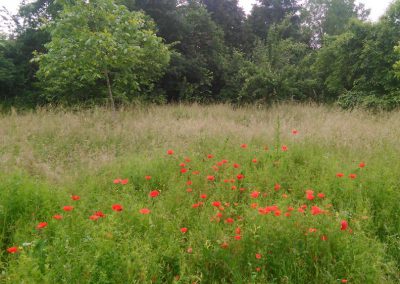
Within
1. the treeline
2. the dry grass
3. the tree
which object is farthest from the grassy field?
the treeline

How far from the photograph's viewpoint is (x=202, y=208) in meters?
3.45

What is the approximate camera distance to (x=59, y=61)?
7914 mm

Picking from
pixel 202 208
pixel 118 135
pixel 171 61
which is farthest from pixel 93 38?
pixel 171 61

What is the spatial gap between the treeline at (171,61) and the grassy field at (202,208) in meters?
2.91

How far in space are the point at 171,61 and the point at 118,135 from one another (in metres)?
8.27

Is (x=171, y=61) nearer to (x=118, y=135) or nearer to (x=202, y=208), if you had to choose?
(x=118, y=135)

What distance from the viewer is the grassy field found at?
8.09 feet

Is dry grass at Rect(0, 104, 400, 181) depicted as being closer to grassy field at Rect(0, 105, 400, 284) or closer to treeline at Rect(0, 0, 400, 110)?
grassy field at Rect(0, 105, 400, 284)

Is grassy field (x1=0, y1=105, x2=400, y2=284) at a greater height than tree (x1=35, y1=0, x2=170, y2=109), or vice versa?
tree (x1=35, y1=0, x2=170, y2=109)

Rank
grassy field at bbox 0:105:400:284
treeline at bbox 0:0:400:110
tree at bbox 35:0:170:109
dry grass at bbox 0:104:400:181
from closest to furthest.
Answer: grassy field at bbox 0:105:400:284
dry grass at bbox 0:104:400:181
tree at bbox 35:0:170:109
treeline at bbox 0:0:400:110

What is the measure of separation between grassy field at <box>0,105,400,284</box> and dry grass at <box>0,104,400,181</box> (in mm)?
42

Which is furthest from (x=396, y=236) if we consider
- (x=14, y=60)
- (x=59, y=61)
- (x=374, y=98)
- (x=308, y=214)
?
(x=14, y=60)

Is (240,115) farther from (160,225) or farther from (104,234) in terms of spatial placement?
(104,234)

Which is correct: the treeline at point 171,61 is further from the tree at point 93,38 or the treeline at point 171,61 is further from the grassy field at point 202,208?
the grassy field at point 202,208
